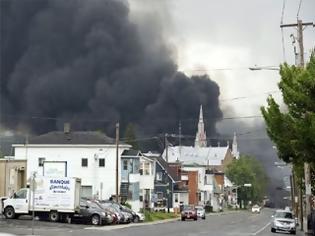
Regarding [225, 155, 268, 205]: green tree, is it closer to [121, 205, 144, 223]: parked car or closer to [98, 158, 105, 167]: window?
[98, 158, 105, 167]: window

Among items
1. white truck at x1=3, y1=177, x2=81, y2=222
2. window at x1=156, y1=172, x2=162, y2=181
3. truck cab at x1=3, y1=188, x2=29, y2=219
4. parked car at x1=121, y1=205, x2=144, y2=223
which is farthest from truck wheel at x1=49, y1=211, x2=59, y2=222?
window at x1=156, y1=172, x2=162, y2=181

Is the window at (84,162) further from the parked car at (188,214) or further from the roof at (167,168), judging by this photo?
the roof at (167,168)

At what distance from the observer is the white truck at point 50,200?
158ft

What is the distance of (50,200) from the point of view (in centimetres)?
4847

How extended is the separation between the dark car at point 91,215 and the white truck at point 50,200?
0.82 meters

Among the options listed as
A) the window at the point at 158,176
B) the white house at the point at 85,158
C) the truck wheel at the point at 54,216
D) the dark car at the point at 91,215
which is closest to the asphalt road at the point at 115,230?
the dark car at the point at 91,215

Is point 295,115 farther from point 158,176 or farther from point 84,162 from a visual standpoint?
point 158,176

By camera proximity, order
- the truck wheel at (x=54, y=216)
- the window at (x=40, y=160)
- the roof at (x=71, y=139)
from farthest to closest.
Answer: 1. the roof at (x=71, y=139)
2. the window at (x=40, y=160)
3. the truck wheel at (x=54, y=216)

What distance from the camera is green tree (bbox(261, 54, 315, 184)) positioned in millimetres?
23047

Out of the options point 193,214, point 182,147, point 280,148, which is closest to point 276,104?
point 280,148

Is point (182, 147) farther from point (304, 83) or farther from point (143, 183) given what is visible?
point (304, 83)

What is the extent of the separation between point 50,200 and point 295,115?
89.6 ft

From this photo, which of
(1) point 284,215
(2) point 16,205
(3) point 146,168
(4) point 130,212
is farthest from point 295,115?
(3) point 146,168

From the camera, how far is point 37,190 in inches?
1919
